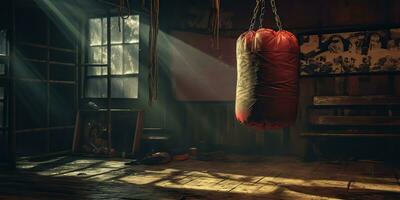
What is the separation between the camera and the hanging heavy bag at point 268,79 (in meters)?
5.47

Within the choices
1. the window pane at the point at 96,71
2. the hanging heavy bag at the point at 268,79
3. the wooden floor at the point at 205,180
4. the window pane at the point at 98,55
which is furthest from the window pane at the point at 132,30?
the hanging heavy bag at the point at 268,79

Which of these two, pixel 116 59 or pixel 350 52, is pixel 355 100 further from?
pixel 116 59

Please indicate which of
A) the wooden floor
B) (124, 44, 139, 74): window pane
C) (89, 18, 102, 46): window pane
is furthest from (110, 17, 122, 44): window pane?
the wooden floor

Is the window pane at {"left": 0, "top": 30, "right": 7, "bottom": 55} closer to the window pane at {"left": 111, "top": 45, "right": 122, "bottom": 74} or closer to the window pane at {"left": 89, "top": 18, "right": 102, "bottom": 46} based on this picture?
the window pane at {"left": 89, "top": 18, "right": 102, "bottom": 46}

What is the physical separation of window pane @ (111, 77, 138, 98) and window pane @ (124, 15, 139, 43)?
0.88 meters

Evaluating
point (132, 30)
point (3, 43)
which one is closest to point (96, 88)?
point (132, 30)

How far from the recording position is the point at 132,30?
9.84 m

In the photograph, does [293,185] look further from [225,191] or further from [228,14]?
[228,14]

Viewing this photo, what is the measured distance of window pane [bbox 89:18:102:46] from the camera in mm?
10180

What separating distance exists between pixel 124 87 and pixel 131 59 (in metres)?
0.66

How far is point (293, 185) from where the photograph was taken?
5.96 metres

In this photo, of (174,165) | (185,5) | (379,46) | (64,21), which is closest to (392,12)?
(379,46)

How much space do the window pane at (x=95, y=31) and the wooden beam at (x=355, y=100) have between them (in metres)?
5.11

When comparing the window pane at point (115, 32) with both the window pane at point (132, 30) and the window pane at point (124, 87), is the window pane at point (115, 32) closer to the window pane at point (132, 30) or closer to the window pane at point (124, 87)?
the window pane at point (132, 30)
